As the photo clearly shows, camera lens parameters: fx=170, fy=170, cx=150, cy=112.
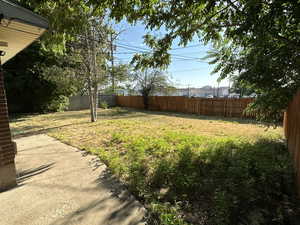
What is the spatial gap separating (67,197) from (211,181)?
83.5 inches

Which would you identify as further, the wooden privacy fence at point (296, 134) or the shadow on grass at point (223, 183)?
the wooden privacy fence at point (296, 134)

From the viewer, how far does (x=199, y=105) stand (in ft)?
40.6

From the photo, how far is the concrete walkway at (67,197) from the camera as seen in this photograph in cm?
192

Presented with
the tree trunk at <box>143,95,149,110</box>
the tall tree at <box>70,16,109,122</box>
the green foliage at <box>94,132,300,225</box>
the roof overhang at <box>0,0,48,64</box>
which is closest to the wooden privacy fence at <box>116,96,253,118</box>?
the tree trunk at <box>143,95,149,110</box>

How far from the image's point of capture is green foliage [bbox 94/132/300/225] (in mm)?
2027

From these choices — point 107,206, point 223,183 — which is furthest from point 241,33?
point 107,206

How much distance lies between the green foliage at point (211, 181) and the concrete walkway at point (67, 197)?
0.87 feet

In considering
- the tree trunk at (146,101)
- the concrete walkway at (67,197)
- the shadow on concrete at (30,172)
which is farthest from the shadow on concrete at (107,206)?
the tree trunk at (146,101)

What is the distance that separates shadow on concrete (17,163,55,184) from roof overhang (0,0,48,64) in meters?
2.19

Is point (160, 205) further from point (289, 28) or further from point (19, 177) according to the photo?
point (289, 28)

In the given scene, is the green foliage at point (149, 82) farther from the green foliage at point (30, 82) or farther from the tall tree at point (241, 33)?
the tall tree at point (241, 33)

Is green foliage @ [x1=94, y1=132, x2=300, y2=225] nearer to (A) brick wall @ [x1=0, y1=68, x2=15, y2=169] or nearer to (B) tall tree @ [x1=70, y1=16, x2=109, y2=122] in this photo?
(A) brick wall @ [x1=0, y1=68, x2=15, y2=169]

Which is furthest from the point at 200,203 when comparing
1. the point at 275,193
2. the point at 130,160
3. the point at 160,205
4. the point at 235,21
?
the point at 235,21

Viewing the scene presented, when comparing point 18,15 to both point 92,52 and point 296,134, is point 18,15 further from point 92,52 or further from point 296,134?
point 92,52
